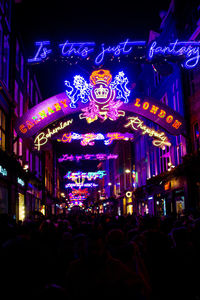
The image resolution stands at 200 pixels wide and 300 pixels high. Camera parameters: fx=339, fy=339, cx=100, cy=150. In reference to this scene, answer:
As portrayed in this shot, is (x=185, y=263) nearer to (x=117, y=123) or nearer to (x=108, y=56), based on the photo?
(x=108, y=56)

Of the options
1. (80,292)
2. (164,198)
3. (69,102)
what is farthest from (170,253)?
(164,198)

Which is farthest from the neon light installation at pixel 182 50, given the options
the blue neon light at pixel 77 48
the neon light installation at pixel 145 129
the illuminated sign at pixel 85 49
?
the neon light installation at pixel 145 129

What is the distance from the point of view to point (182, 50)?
2095 centimetres

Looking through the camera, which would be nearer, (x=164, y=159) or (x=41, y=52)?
(x=41, y=52)

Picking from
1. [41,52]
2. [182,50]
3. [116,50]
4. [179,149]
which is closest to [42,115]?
[41,52]

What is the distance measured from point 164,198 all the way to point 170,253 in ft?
89.5

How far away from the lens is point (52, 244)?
8852 mm

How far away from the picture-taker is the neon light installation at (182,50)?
68.7 feet

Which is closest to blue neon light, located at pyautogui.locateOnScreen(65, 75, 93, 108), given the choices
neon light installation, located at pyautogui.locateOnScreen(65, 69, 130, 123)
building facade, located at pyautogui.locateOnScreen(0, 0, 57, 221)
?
neon light installation, located at pyautogui.locateOnScreen(65, 69, 130, 123)

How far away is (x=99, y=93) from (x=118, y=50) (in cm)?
312

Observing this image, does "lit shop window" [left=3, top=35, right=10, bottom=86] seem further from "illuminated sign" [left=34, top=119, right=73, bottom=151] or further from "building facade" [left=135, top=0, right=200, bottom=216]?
"building facade" [left=135, top=0, right=200, bottom=216]

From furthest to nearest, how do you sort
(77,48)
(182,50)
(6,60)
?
(6,60), (77,48), (182,50)

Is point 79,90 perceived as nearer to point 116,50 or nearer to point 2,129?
point 116,50

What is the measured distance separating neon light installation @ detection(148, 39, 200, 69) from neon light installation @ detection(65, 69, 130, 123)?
268 cm
